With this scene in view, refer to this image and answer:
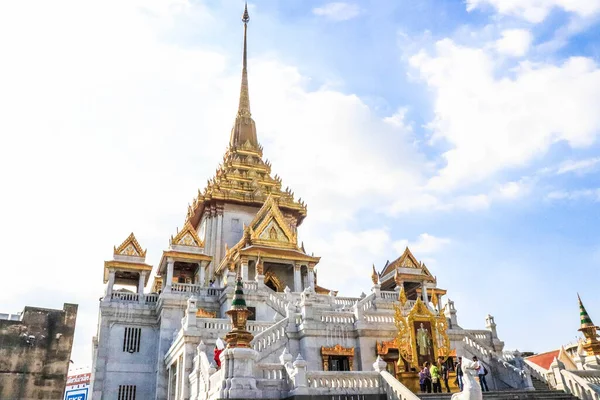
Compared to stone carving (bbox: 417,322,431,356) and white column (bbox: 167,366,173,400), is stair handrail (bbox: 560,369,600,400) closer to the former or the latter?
stone carving (bbox: 417,322,431,356)

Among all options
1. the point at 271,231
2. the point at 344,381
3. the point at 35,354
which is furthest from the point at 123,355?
the point at 344,381

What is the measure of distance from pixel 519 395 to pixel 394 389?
4955 mm

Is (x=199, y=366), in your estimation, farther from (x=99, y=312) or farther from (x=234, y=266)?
(x=234, y=266)

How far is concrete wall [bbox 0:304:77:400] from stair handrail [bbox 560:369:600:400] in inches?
637

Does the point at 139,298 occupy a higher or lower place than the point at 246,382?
higher

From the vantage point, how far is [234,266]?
3625 cm

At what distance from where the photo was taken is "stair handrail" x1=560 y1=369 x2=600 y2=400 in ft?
57.9

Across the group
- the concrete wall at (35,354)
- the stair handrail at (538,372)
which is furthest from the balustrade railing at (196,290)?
the concrete wall at (35,354)

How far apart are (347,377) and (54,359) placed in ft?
27.2

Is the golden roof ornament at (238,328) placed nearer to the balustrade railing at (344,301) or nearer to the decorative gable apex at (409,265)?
the balustrade railing at (344,301)

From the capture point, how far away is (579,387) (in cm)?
1858

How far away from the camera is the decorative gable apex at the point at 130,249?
34.4 meters

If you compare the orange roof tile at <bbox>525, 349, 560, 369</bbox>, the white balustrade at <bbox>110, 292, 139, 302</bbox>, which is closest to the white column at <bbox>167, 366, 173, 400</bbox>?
the white balustrade at <bbox>110, 292, 139, 302</bbox>

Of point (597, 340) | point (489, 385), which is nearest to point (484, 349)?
point (489, 385)
